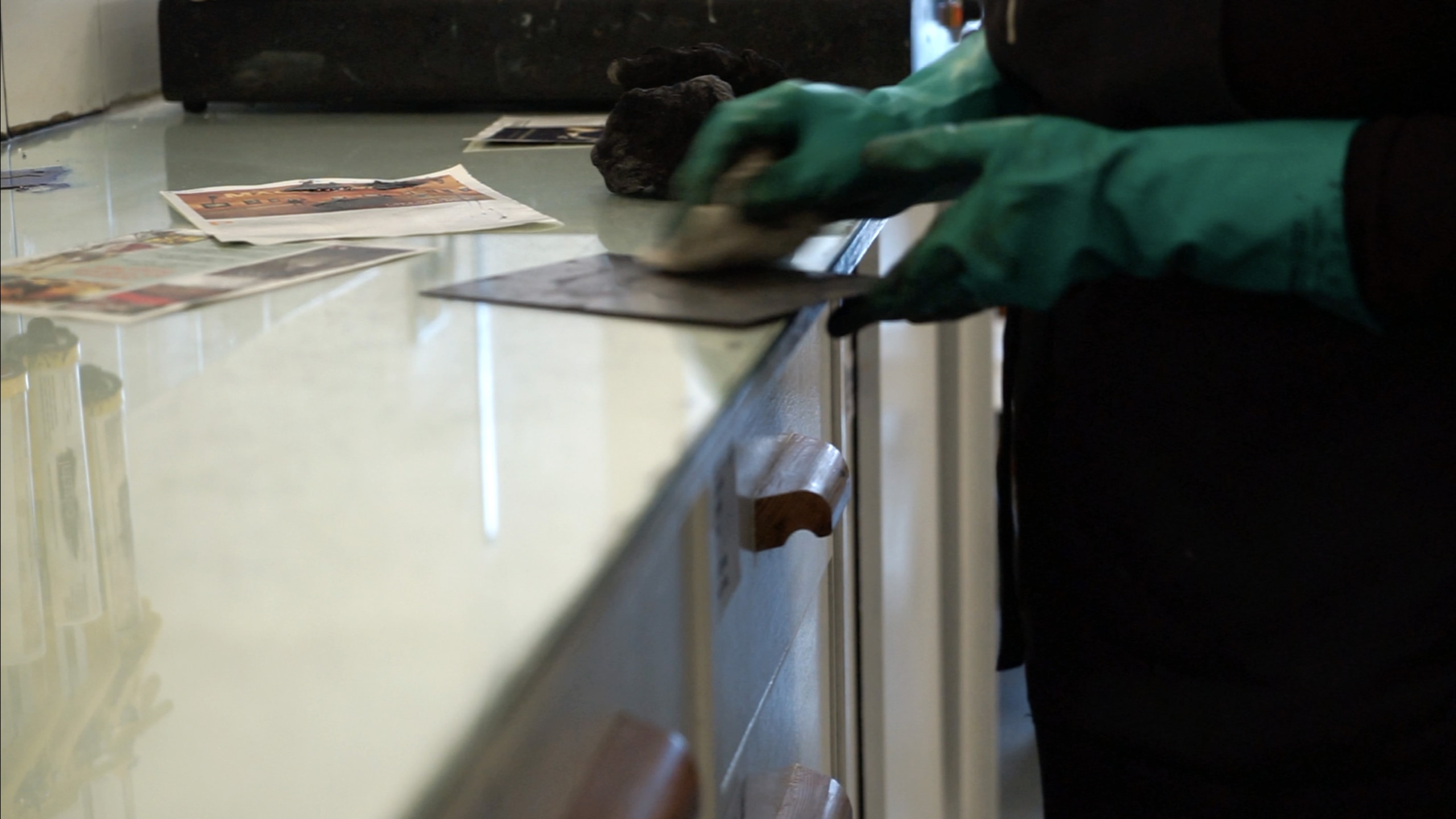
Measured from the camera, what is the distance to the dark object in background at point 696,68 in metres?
1.15

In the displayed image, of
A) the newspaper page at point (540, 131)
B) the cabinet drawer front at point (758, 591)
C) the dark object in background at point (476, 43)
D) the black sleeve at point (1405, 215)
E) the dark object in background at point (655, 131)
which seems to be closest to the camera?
the black sleeve at point (1405, 215)

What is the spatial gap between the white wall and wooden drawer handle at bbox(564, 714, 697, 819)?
4.15 feet

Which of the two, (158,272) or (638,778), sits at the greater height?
(158,272)

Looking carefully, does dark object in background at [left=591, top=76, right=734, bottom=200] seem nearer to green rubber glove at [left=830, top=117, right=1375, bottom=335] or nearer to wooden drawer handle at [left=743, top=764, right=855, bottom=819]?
green rubber glove at [left=830, top=117, right=1375, bottom=335]

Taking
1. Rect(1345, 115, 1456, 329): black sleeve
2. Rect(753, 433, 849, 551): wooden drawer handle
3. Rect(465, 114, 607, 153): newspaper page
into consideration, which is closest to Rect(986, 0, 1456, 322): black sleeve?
Rect(1345, 115, 1456, 329): black sleeve

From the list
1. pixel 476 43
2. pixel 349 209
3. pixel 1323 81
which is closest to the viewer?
pixel 1323 81

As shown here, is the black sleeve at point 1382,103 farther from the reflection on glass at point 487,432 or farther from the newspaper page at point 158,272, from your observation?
the newspaper page at point 158,272

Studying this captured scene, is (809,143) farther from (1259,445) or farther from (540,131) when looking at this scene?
(540,131)

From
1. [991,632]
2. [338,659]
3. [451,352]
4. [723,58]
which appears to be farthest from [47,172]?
[991,632]

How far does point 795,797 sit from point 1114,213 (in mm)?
463

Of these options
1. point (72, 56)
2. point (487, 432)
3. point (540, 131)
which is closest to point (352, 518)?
point (487, 432)

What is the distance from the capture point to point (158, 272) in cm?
87

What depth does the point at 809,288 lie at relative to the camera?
0.76 meters

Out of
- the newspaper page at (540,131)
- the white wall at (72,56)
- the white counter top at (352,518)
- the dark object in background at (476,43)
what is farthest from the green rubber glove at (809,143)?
the white wall at (72,56)
